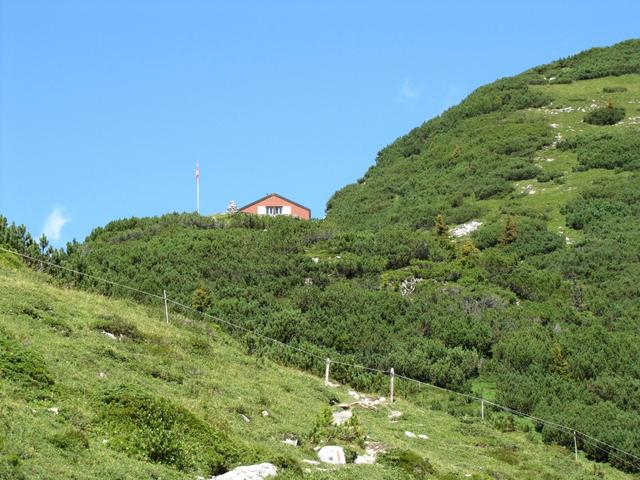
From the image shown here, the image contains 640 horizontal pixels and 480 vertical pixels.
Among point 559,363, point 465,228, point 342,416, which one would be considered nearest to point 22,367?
point 342,416

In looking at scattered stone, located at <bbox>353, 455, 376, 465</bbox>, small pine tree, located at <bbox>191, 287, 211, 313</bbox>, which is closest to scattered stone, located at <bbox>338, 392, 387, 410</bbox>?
scattered stone, located at <bbox>353, 455, 376, 465</bbox>

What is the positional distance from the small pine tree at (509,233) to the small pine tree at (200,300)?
17501mm

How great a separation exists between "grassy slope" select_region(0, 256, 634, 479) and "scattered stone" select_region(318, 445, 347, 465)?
28 centimetres

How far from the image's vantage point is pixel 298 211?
262ft

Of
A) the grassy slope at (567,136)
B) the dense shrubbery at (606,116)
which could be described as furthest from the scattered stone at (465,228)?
the dense shrubbery at (606,116)

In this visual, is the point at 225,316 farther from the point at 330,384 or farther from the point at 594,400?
the point at 594,400

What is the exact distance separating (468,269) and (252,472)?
2892cm

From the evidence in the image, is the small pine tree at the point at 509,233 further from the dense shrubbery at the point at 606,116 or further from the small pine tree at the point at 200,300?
the dense shrubbery at the point at 606,116

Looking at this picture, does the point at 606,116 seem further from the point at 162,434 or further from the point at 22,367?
the point at 162,434

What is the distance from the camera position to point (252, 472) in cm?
1378

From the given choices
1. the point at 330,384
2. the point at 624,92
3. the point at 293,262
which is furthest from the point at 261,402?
the point at 624,92

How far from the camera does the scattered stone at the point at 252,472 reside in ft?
44.3

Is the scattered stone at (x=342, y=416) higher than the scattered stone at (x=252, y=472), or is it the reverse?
Result: the scattered stone at (x=342, y=416)

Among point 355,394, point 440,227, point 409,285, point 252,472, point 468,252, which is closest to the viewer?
point 252,472
